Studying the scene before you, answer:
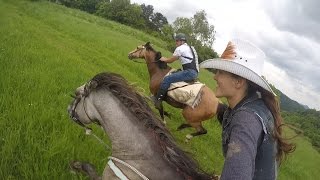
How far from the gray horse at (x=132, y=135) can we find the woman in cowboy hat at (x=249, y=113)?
0.42 metres

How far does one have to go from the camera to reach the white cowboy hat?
9.12 feet

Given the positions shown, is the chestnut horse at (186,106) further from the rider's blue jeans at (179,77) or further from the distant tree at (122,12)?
the distant tree at (122,12)

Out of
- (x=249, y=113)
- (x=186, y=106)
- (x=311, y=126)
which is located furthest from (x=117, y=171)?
(x=311, y=126)

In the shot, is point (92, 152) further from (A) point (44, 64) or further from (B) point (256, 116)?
(A) point (44, 64)

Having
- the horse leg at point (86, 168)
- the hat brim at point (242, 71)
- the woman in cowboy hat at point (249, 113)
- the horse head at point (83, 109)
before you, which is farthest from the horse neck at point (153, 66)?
the hat brim at point (242, 71)

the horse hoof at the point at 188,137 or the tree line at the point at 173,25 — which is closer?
the horse hoof at the point at 188,137

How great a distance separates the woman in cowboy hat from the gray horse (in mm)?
418

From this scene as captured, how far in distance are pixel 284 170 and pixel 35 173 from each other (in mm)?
11424

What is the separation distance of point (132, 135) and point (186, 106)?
19.6ft

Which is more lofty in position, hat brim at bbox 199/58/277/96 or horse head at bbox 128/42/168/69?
hat brim at bbox 199/58/277/96

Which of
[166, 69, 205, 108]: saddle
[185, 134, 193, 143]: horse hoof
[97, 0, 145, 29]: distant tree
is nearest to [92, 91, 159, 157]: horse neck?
[166, 69, 205, 108]: saddle

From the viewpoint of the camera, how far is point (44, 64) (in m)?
8.46

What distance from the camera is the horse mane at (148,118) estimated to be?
2.96m

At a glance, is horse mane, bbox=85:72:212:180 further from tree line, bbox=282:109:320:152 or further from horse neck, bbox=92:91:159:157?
tree line, bbox=282:109:320:152
